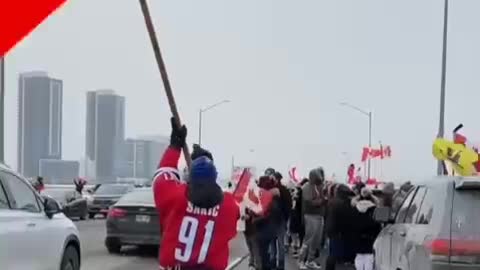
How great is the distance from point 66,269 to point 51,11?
5935mm

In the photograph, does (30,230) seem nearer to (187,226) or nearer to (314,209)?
(187,226)

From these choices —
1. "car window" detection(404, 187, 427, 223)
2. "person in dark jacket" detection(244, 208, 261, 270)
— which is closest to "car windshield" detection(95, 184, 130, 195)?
"person in dark jacket" detection(244, 208, 261, 270)

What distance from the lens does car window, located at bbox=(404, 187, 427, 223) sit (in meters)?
8.38

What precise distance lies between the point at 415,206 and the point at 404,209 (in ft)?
2.07

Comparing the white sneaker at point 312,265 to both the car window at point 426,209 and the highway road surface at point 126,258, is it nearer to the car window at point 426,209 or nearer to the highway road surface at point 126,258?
the highway road surface at point 126,258

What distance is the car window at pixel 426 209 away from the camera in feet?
24.9

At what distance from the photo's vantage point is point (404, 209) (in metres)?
9.17

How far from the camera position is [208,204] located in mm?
5340

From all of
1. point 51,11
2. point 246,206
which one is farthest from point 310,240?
point 51,11

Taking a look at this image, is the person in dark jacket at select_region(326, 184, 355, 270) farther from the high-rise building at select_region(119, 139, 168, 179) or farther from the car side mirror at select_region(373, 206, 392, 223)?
the high-rise building at select_region(119, 139, 168, 179)

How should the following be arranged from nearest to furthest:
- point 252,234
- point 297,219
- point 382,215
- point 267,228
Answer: point 382,215 < point 267,228 < point 252,234 < point 297,219

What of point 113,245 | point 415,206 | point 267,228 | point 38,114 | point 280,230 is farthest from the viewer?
point 38,114

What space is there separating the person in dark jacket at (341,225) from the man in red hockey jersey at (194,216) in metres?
5.90
